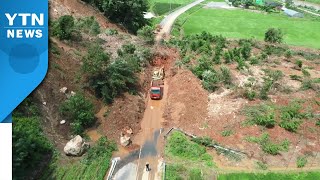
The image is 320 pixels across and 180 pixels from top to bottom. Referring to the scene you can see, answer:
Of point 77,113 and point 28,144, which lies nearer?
point 28,144

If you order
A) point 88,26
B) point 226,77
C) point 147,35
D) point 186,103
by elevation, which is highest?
point 88,26

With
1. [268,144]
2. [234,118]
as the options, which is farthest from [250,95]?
[268,144]

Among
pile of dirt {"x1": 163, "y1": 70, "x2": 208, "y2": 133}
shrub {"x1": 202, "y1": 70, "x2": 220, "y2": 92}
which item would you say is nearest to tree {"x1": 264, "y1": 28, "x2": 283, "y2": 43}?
shrub {"x1": 202, "y1": 70, "x2": 220, "y2": 92}

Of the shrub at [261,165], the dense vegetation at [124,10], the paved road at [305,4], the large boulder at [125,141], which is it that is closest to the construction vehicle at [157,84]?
the large boulder at [125,141]

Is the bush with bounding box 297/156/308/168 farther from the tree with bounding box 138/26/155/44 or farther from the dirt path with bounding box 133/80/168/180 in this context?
the tree with bounding box 138/26/155/44

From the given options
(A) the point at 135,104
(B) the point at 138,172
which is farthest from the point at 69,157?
(A) the point at 135,104

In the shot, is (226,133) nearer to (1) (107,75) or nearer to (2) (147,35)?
(1) (107,75)

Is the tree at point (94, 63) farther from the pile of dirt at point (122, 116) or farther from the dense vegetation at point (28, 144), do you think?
the dense vegetation at point (28, 144)
